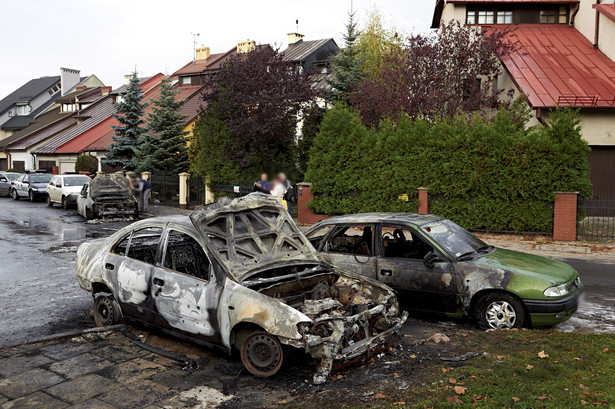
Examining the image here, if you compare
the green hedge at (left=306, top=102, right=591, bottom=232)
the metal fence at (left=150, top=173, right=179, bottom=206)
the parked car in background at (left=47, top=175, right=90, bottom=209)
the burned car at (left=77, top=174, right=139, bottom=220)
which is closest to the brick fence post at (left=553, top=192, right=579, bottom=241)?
the green hedge at (left=306, top=102, right=591, bottom=232)

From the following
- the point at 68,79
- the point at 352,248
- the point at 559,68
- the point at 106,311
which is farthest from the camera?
the point at 68,79

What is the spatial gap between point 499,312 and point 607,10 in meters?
23.3

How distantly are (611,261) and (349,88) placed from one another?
17.0m

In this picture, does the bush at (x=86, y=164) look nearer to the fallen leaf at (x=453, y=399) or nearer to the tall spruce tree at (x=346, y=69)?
the tall spruce tree at (x=346, y=69)

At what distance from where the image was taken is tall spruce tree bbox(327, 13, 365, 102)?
88.5ft

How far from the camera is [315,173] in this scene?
63.4 feet

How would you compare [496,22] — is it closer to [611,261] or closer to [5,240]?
[611,261]

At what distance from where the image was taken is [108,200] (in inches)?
793

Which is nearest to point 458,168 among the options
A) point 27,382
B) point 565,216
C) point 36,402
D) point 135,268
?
point 565,216

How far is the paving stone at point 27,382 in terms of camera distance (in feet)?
17.1

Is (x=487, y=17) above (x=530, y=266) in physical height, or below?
above

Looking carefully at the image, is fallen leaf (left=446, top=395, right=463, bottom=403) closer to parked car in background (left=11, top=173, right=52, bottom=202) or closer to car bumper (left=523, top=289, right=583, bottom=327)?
car bumper (left=523, top=289, right=583, bottom=327)

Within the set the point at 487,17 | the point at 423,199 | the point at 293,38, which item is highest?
the point at 293,38

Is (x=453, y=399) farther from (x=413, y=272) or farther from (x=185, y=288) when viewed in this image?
(x=185, y=288)
